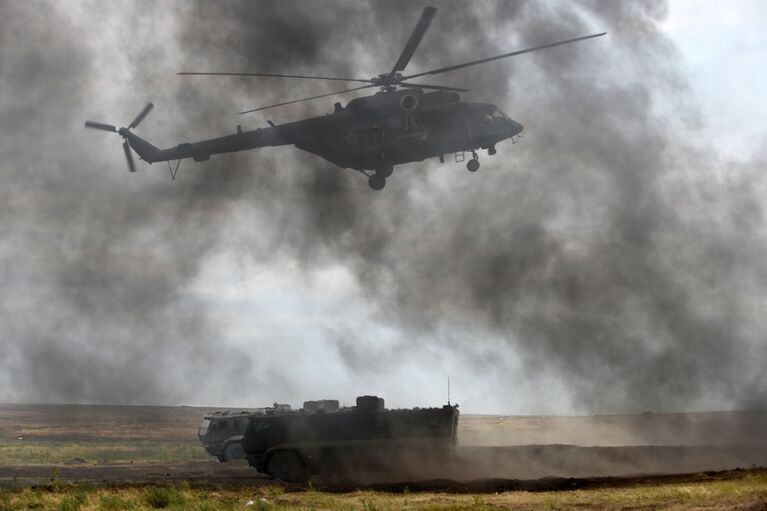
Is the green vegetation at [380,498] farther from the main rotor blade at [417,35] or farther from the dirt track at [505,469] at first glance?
the main rotor blade at [417,35]

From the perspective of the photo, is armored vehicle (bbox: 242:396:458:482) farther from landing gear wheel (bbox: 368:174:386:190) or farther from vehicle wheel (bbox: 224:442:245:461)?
vehicle wheel (bbox: 224:442:245:461)

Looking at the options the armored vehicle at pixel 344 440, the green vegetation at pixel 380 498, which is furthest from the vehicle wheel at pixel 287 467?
the green vegetation at pixel 380 498

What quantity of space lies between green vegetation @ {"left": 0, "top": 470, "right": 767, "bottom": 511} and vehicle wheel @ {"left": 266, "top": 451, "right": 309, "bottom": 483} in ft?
12.9

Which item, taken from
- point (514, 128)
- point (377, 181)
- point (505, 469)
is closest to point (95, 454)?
point (377, 181)

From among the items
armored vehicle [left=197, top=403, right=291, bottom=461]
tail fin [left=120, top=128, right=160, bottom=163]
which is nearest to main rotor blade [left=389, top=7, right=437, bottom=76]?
tail fin [left=120, top=128, right=160, bottom=163]

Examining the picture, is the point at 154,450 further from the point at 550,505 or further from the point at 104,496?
the point at 550,505

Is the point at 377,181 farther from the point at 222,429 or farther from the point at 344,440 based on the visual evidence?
the point at 222,429

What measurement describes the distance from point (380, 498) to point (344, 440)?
6.71 metres

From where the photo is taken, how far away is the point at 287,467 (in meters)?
30.4

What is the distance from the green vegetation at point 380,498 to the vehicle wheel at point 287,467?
3921mm

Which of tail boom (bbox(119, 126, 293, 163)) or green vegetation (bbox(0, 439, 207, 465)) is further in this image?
green vegetation (bbox(0, 439, 207, 465))

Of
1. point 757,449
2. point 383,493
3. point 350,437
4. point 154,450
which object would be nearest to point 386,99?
point 350,437

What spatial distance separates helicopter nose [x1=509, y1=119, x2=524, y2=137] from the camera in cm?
3568

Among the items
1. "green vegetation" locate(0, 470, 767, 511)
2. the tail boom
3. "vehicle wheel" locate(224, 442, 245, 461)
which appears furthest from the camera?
"vehicle wheel" locate(224, 442, 245, 461)
